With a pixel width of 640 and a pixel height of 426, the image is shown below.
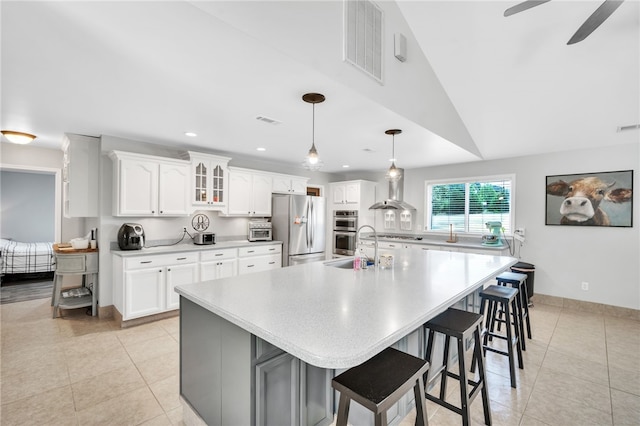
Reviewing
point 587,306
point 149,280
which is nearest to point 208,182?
point 149,280

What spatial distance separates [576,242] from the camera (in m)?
4.27

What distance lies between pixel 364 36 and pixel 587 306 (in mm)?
4884

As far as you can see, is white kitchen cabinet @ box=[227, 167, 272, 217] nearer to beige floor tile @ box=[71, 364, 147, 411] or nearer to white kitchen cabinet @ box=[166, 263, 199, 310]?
white kitchen cabinet @ box=[166, 263, 199, 310]

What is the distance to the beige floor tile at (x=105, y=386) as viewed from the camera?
2169 mm

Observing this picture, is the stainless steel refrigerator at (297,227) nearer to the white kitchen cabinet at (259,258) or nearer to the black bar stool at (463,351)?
the white kitchen cabinet at (259,258)

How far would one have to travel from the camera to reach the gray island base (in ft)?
3.93

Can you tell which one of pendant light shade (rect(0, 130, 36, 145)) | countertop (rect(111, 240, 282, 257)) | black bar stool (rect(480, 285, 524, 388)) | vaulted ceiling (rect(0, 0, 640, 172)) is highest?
vaulted ceiling (rect(0, 0, 640, 172))

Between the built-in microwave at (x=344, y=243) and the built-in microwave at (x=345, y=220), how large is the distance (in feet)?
0.35

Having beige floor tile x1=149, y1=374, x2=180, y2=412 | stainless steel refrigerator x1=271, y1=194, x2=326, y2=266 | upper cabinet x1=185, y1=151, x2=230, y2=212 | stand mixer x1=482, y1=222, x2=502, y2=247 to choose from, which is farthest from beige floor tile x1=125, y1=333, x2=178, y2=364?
stand mixer x1=482, y1=222, x2=502, y2=247

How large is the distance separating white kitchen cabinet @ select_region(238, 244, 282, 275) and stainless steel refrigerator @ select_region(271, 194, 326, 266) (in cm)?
18

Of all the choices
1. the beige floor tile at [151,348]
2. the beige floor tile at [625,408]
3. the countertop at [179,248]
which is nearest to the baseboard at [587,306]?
the beige floor tile at [625,408]

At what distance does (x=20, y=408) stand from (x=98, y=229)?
225cm

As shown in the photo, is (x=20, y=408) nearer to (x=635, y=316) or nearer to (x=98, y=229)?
(x=98, y=229)

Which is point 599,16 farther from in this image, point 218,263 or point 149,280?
point 149,280
